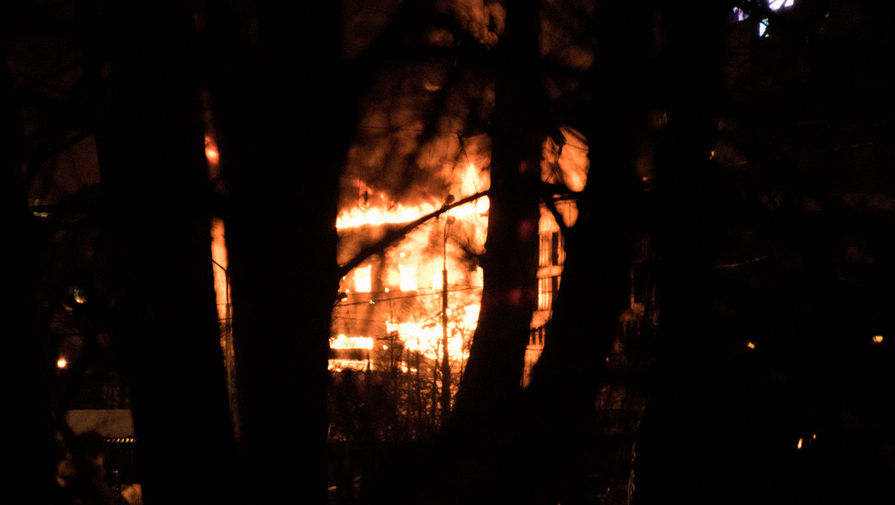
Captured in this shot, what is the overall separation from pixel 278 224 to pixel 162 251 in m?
0.50

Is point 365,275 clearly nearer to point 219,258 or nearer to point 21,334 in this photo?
point 219,258

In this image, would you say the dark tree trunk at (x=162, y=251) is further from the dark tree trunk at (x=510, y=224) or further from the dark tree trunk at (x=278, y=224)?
the dark tree trunk at (x=510, y=224)

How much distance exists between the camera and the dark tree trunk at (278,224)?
2646 millimetres

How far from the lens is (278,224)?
2.65m

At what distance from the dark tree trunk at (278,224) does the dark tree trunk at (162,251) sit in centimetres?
19

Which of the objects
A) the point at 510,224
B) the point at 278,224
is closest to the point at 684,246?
the point at 510,224

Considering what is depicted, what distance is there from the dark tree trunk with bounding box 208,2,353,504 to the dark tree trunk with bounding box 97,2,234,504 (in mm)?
194

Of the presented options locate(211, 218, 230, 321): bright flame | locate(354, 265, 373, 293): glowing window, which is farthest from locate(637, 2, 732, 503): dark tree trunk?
locate(211, 218, 230, 321): bright flame

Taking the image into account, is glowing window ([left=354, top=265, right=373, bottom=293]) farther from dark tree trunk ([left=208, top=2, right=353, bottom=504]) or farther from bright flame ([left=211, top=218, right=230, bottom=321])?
dark tree trunk ([left=208, top=2, right=353, bottom=504])

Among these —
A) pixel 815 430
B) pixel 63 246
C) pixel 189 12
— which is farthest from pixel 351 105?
pixel 815 430

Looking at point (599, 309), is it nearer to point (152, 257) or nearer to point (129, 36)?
point (152, 257)

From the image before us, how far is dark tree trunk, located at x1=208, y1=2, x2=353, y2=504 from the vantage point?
2646 mm

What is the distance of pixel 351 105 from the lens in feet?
9.66

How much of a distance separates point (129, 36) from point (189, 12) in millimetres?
310
